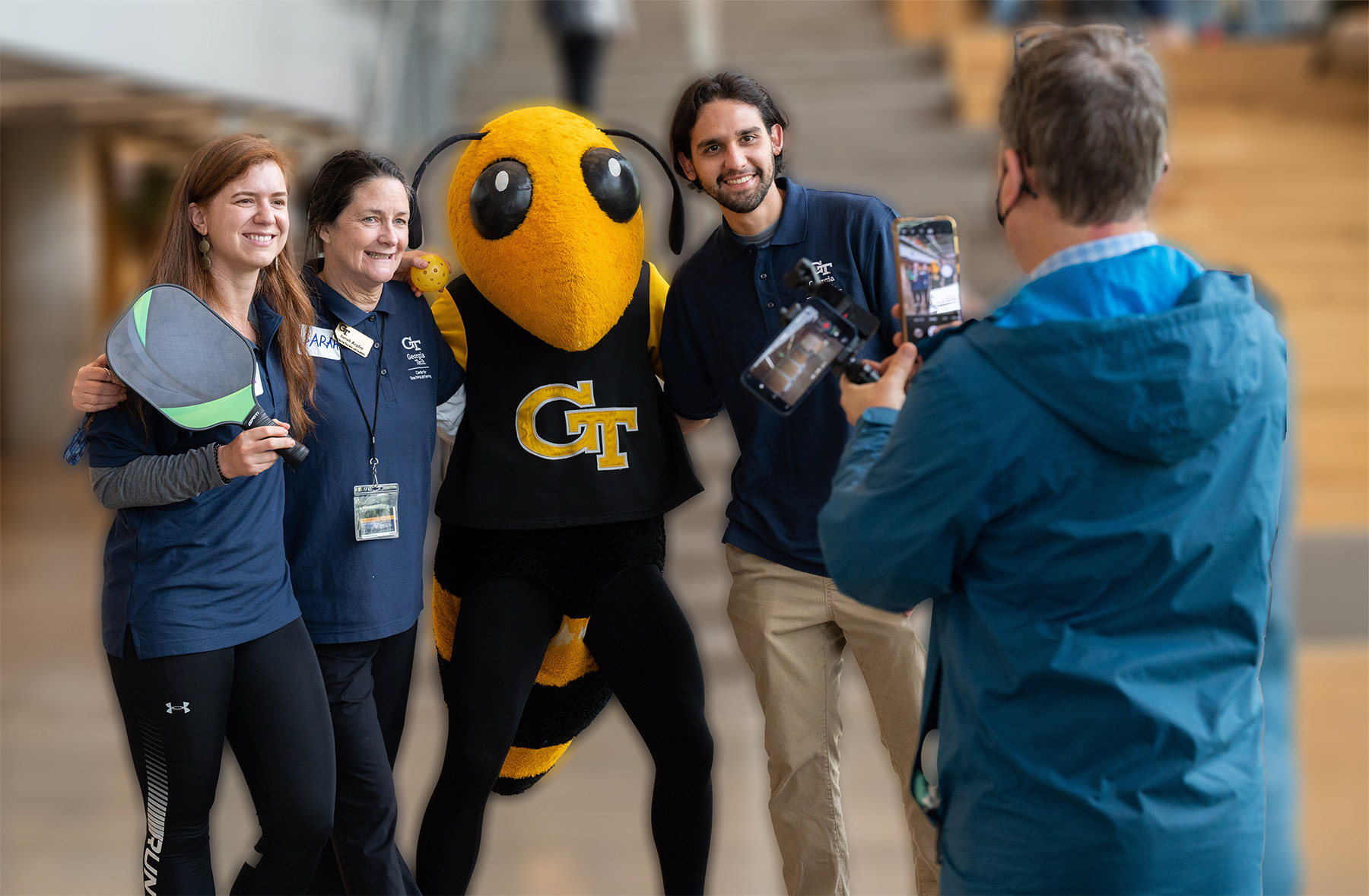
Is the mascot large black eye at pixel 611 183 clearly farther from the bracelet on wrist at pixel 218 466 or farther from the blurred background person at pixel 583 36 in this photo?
the blurred background person at pixel 583 36

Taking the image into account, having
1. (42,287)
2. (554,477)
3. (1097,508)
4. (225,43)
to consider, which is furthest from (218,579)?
(42,287)

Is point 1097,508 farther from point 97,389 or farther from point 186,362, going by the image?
point 97,389

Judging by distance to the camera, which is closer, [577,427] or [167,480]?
[167,480]

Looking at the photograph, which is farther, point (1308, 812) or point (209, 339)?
point (1308, 812)

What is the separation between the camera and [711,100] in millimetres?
2211

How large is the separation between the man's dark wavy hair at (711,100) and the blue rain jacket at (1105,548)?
942 millimetres

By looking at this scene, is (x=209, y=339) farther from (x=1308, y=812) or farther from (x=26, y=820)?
(x=1308, y=812)

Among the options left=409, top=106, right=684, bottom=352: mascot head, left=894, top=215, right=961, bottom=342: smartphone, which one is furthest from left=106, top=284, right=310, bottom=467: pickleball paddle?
left=894, top=215, right=961, bottom=342: smartphone

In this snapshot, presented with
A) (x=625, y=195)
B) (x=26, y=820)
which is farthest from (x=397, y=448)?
(x=26, y=820)

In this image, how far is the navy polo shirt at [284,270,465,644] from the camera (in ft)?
6.93

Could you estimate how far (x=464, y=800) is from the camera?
7.34ft

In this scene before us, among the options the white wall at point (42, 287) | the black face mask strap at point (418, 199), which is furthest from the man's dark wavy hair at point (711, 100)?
the white wall at point (42, 287)

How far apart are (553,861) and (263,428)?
7.42ft

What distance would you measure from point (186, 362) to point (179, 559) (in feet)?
0.98
